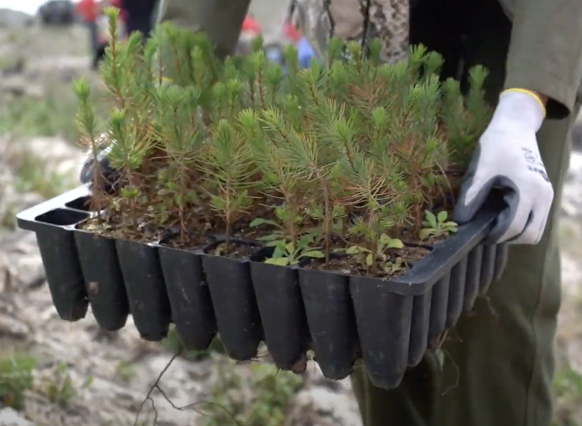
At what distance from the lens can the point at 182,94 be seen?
2.97 ft

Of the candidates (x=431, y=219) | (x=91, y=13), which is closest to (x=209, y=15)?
(x=431, y=219)

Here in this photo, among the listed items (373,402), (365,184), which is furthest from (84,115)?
(373,402)

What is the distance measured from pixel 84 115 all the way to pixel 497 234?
0.55 metres

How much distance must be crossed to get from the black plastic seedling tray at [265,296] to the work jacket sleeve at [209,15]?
0.39m

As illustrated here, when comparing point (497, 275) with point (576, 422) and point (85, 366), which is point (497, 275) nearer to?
point (576, 422)

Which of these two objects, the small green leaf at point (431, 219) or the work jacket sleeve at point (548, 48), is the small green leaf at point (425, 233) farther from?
the work jacket sleeve at point (548, 48)

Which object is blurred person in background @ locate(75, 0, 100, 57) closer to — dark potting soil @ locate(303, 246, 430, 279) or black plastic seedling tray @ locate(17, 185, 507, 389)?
black plastic seedling tray @ locate(17, 185, 507, 389)

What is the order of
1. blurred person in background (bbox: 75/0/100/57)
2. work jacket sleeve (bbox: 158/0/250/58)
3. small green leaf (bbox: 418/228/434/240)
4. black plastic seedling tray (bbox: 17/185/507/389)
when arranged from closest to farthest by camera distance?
black plastic seedling tray (bbox: 17/185/507/389), small green leaf (bbox: 418/228/434/240), work jacket sleeve (bbox: 158/0/250/58), blurred person in background (bbox: 75/0/100/57)

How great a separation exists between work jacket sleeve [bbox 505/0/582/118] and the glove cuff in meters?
0.01

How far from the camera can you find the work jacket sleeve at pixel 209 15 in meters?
1.20

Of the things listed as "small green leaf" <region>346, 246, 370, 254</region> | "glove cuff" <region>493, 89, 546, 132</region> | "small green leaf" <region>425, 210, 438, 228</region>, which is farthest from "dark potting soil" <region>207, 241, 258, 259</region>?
"glove cuff" <region>493, 89, 546, 132</region>

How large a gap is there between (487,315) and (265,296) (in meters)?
0.56

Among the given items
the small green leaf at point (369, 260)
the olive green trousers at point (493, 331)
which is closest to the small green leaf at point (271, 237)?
the small green leaf at point (369, 260)

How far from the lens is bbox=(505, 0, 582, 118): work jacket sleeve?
97 cm
